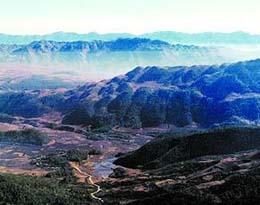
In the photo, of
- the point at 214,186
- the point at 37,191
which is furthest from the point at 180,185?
the point at 37,191

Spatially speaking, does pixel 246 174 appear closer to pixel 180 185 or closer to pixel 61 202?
pixel 180 185

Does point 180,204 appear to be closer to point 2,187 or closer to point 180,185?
point 180,185

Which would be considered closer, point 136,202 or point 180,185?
point 136,202

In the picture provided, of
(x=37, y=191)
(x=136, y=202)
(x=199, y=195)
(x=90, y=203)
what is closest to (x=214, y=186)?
(x=199, y=195)

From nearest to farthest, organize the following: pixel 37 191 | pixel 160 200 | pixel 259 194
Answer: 1. pixel 259 194
2. pixel 160 200
3. pixel 37 191

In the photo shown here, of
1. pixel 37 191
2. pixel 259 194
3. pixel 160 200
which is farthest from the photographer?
pixel 37 191

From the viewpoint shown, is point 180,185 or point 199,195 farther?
point 180,185

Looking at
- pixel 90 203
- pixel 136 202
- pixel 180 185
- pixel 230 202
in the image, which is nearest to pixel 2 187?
pixel 90 203
